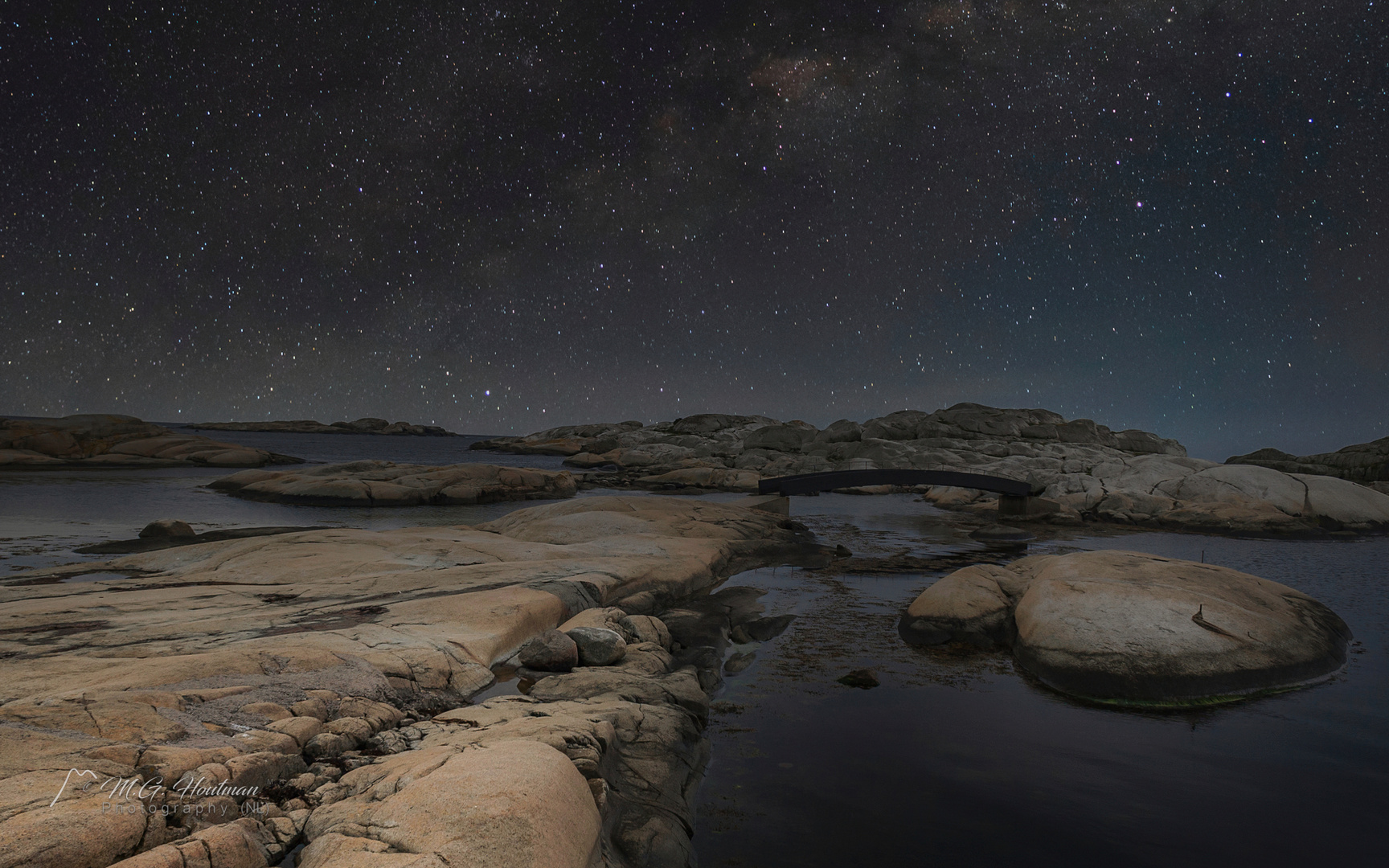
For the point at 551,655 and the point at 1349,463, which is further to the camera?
the point at 1349,463

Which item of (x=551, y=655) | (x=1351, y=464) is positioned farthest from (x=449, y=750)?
(x=1351, y=464)

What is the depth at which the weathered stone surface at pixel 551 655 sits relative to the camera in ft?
29.3

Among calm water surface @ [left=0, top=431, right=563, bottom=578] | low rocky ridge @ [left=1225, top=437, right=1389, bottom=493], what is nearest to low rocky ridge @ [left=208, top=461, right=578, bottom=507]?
calm water surface @ [left=0, top=431, right=563, bottom=578]

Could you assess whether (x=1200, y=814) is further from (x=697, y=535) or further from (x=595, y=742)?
(x=697, y=535)

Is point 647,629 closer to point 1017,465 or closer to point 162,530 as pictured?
point 162,530

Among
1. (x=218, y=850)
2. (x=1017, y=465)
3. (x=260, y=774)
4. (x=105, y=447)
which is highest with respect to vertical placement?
(x=105, y=447)

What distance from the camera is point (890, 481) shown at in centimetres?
3778

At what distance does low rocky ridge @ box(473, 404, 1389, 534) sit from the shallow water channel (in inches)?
1069

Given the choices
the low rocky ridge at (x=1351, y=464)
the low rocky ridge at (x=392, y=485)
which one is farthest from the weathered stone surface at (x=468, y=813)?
the low rocky ridge at (x=1351, y=464)

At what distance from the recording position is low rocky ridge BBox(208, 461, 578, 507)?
1713 inches

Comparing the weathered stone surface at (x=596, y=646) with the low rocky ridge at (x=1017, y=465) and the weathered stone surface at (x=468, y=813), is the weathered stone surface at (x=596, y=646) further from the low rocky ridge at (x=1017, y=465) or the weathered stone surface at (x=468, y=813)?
the low rocky ridge at (x=1017, y=465)

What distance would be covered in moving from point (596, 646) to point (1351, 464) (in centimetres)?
7930

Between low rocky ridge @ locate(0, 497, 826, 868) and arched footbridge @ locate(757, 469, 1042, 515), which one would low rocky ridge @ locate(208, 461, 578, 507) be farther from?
low rocky ridge @ locate(0, 497, 826, 868)

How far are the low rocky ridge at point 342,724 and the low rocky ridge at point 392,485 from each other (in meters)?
32.0
